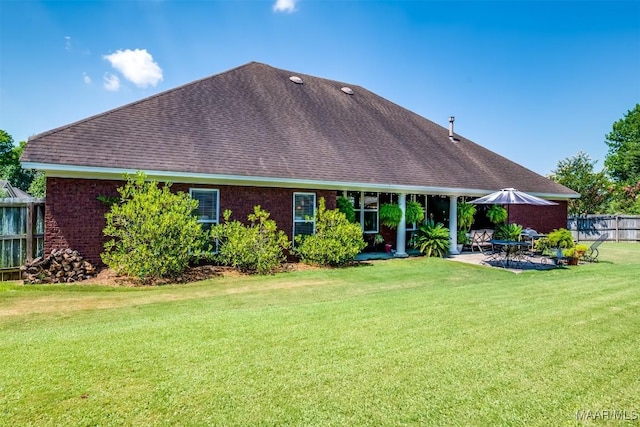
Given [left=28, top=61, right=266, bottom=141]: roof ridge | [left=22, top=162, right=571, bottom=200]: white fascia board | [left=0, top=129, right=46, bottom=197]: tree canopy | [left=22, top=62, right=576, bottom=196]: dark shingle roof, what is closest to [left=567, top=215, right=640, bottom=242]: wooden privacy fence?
[left=22, top=62, right=576, bottom=196]: dark shingle roof

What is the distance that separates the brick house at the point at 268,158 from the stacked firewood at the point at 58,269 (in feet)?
1.29

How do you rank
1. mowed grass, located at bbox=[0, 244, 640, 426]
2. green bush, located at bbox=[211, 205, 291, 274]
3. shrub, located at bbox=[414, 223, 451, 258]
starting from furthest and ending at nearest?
1. shrub, located at bbox=[414, 223, 451, 258]
2. green bush, located at bbox=[211, 205, 291, 274]
3. mowed grass, located at bbox=[0, 244, 640, 426]

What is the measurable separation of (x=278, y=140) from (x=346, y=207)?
3.48m

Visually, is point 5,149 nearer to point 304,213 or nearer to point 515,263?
point 304,213

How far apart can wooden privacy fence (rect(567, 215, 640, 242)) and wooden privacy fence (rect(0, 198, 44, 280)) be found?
2668cm

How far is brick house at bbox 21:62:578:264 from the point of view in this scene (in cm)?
955

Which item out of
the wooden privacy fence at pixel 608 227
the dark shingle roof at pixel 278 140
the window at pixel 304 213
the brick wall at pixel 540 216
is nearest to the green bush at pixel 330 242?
the window at pixel 304 213

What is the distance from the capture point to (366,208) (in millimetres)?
14781

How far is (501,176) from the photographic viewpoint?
61.0 ft

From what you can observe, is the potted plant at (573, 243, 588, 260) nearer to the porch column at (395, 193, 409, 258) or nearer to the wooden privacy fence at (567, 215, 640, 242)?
the porch column at (395, 193, 409, 258)

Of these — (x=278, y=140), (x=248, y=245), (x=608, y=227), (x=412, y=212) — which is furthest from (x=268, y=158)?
(x=608, y=227)

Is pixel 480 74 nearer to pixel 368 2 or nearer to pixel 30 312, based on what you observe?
pixel 368 2

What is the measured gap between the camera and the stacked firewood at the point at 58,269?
28.6 ft

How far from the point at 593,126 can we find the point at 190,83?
98.5ft
